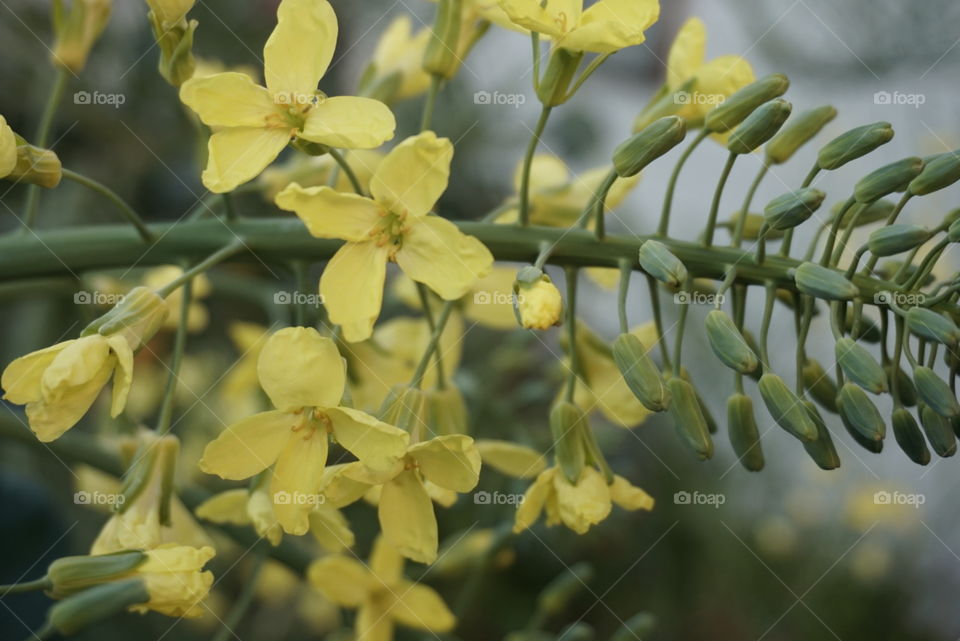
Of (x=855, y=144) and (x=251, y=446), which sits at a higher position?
(x=855, y=144)

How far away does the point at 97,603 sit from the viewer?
0.51 m

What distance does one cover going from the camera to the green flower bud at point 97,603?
51 cm

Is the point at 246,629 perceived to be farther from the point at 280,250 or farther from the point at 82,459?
the point at 280,250

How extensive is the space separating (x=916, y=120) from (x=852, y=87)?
113mm

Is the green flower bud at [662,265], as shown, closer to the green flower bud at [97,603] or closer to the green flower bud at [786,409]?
the green flower bud at [786,409]

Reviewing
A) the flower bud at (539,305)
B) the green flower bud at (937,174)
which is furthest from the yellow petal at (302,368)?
the green flower bud at (937,174)

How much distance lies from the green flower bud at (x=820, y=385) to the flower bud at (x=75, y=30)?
529 mm

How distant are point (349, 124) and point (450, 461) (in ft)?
0.60

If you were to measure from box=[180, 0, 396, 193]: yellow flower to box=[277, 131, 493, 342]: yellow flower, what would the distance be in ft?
0.08

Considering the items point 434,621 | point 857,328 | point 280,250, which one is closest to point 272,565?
point 434,621

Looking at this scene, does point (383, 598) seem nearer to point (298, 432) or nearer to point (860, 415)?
point (298, 432)

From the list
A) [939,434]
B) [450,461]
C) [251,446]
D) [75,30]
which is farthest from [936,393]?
[75,30]

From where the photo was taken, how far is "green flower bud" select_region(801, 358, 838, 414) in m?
0.55

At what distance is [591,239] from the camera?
555mm
